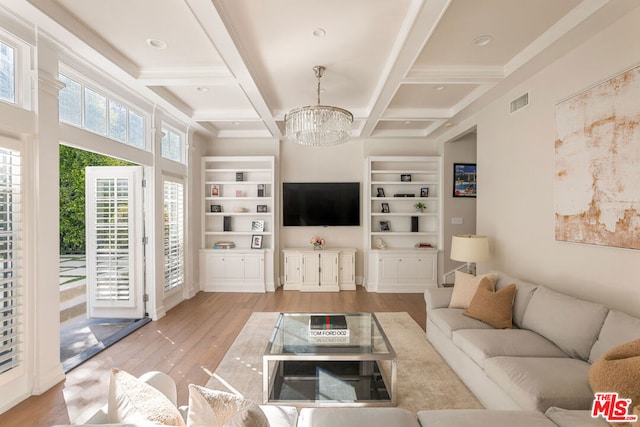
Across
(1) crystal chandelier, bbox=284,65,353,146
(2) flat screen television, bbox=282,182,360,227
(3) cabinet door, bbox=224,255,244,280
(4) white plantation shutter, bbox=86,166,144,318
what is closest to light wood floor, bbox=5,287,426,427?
(3) cabinet door, bbox=224,255,244,280

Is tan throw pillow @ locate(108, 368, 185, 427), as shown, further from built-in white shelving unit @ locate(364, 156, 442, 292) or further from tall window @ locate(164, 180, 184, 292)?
built-in white shelving unit @ locate(364, 156, 442, 292)

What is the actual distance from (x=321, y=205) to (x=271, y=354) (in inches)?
144

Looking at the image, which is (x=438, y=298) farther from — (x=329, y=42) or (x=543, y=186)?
(x=329, y=42)

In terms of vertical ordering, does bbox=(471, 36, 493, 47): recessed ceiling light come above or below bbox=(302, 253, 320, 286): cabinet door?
above

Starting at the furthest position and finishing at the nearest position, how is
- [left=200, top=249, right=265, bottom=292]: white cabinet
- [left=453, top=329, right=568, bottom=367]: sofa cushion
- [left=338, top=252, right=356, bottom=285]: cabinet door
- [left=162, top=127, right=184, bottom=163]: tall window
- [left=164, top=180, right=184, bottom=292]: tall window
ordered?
[left=338, top=252, right=356, bottom=285]: cabinet door, [left=200, top=249, right=265, bottom=292]: white cabinet, [left=162, top=127, right=184, bottom=163]: tall window, [left=164, top=180, right=184, bottom=292]: tall window, [left=453, top=329, right=568, bottom=367]: sofa cushion

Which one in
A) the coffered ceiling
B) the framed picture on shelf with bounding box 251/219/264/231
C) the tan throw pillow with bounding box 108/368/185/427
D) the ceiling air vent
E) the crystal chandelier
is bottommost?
the tan throw pillow with bounding box 108/368/185/427

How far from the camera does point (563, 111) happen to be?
273 cm

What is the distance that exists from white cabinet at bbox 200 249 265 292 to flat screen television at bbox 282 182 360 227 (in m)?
0.93

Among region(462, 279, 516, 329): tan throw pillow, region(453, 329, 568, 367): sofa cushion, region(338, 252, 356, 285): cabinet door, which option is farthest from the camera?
region(338, 252, 356, 285): cabinet door

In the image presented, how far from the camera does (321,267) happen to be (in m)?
5.49

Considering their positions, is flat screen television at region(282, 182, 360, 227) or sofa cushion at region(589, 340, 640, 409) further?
flat screen television at region(282, 182, 360, 227)

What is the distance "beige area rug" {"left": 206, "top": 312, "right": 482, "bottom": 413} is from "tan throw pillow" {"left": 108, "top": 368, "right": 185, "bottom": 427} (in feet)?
4.64

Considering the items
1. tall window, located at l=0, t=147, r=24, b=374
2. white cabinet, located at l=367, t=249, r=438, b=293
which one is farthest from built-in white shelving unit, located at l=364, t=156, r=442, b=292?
tall window, located at l=0, t=147, r=24, b=374

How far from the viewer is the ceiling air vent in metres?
3.25
